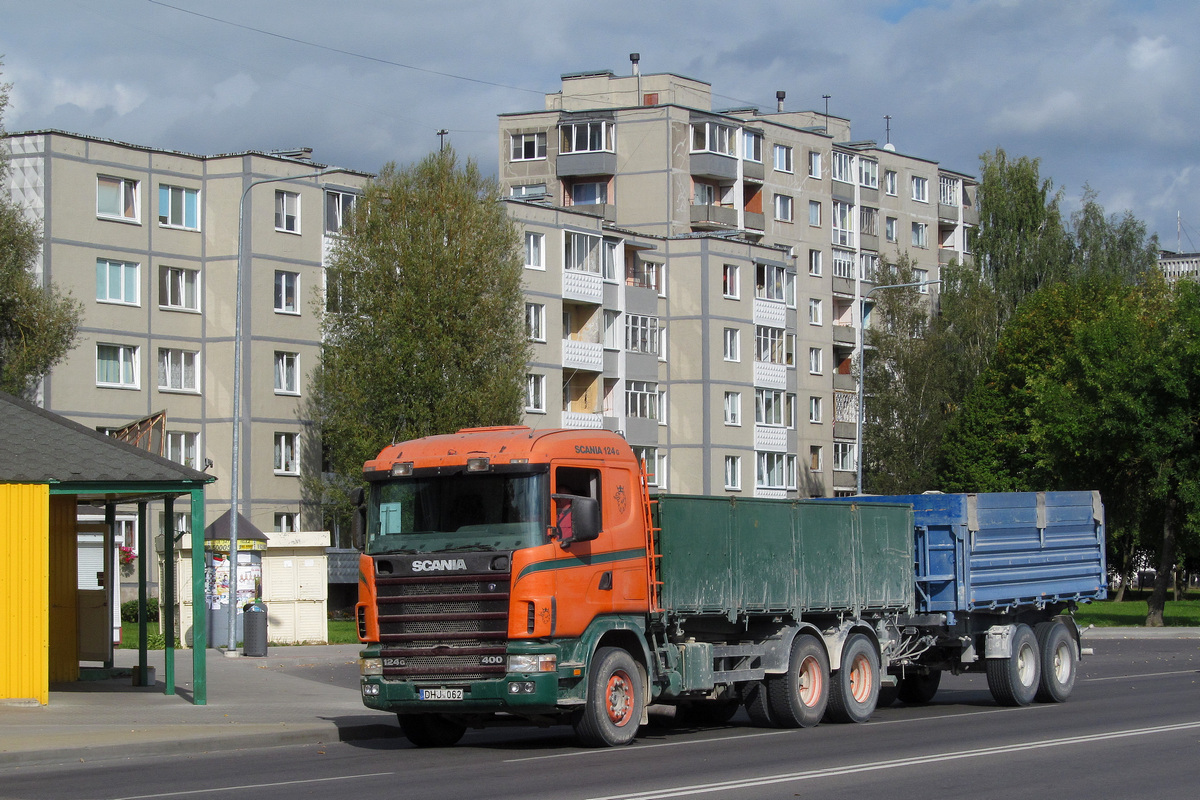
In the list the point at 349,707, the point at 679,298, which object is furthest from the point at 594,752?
the point at 679,298

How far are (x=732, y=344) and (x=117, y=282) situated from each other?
30.3 m

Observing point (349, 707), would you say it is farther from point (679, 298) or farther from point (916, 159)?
point (916, 159)

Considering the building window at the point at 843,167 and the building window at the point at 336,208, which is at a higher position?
the building window at the point at 843,167

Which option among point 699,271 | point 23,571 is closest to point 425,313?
point 699,271

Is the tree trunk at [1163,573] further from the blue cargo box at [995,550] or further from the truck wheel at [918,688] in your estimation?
the truck wheel at [918,688]

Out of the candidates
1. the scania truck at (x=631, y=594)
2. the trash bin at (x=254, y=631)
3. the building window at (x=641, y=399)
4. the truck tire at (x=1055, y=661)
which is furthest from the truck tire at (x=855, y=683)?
the building window at (x=641, y=399)

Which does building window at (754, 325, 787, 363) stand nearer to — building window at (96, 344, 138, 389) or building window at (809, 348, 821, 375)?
building window at (809, 348, 821, 375)

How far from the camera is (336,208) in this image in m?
57.0

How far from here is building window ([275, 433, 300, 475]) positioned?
2163 inches

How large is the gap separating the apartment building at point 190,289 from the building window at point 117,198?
47 mm

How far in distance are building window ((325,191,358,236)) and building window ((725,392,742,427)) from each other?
21994 mm

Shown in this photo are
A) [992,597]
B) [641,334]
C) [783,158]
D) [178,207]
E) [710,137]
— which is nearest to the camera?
[992,597]

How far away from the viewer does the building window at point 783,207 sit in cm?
8112

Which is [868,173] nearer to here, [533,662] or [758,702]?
[758,702]
